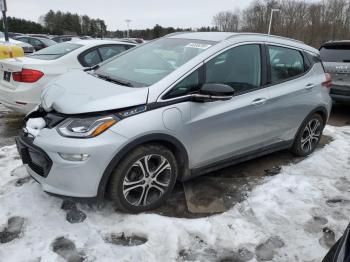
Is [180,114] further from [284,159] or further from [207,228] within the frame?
[284,159]

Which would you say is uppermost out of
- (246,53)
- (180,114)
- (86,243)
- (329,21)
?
(329,21)

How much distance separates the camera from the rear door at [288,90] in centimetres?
411

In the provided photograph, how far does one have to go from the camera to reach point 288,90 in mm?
4238

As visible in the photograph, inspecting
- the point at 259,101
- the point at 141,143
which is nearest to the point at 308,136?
the point at 259,101

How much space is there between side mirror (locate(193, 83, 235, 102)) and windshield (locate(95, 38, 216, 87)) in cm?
35

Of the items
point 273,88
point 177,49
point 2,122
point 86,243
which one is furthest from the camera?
point 2,122

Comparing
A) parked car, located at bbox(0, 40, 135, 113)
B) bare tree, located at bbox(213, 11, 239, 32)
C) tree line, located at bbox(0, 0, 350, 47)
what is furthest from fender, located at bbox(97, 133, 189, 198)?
bare tree, located at bbox(213, 11, 239, 32)

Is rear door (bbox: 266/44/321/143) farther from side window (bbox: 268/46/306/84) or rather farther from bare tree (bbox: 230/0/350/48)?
bare tree (bbox: 230/0/350/48)

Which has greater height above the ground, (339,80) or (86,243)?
(339,80)

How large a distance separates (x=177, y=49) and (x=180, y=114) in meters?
0.90

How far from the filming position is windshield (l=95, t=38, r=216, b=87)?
346 centimetres

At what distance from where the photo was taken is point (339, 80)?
704cm

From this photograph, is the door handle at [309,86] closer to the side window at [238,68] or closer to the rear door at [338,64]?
the side window at [238,68]

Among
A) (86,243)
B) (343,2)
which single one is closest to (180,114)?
(86,243)
